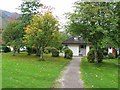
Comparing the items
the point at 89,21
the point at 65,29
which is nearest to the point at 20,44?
the point at 65,29

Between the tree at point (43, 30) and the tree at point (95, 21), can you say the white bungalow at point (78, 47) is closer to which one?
the tree at point (43, 30)

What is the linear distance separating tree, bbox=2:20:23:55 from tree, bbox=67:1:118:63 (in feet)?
41.6

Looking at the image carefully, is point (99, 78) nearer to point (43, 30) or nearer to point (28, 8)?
point (43, 30)

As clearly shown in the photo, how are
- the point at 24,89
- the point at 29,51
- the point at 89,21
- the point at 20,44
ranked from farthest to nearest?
the point at 29,51, the point at 20,44, the point at 89,21, the point at 24,89

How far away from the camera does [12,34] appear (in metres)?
40.4

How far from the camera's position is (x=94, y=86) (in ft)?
45.4

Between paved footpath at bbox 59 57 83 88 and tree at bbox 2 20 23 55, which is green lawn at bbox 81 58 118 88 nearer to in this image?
paved footpath at bbox 59 57 83 88

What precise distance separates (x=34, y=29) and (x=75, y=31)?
632cm

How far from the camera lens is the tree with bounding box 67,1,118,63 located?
2708 centimetres

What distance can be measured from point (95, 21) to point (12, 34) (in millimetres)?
16687

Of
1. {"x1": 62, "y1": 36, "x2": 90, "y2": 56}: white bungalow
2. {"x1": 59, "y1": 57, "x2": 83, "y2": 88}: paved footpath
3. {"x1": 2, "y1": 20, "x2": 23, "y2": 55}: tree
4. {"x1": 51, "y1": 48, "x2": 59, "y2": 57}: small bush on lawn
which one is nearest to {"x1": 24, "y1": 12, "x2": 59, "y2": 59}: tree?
{"x1": 2, "y1": 20, "x2": 23, "y2": 55}: tree

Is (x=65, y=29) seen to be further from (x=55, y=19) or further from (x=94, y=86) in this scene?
(x=94, y=86)

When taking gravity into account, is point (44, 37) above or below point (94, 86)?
above

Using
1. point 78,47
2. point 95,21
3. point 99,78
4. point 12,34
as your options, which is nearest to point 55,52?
point 12,34
